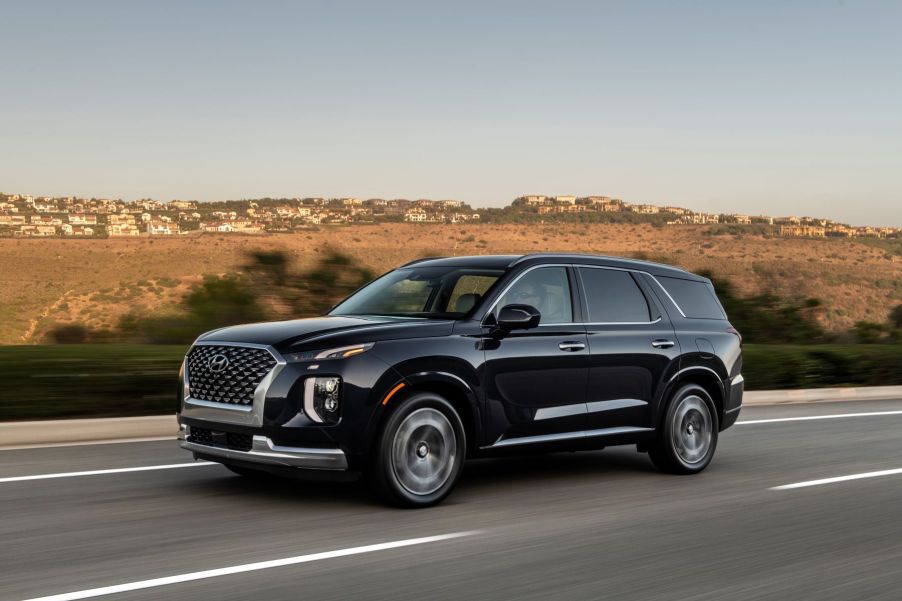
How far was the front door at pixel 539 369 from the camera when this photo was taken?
8320 millimetres

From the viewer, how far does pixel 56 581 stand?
19.4 ft

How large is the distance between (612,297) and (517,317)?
1.51m

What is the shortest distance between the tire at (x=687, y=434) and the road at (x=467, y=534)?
0.18 metres

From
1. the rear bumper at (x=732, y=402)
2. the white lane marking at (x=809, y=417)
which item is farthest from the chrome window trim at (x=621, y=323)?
the white lane marking at (x=809, y=417)

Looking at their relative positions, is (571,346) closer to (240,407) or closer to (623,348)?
(623,348)

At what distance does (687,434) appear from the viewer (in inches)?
391

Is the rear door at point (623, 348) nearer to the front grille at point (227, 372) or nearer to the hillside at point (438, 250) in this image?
the front grille at point (227, 372)

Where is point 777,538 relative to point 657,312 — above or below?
below

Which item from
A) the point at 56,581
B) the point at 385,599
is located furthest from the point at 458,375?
the point at 56,581

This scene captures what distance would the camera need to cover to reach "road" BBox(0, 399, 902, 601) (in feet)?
19.8

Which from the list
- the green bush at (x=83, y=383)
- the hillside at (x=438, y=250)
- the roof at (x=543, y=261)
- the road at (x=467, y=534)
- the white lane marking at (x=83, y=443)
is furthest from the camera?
the hillside at (x=438, y=250)

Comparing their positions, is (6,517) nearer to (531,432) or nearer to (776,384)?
(531,432)

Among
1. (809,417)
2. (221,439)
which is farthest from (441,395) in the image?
(809,417)

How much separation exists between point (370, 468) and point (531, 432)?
144 centimetres
